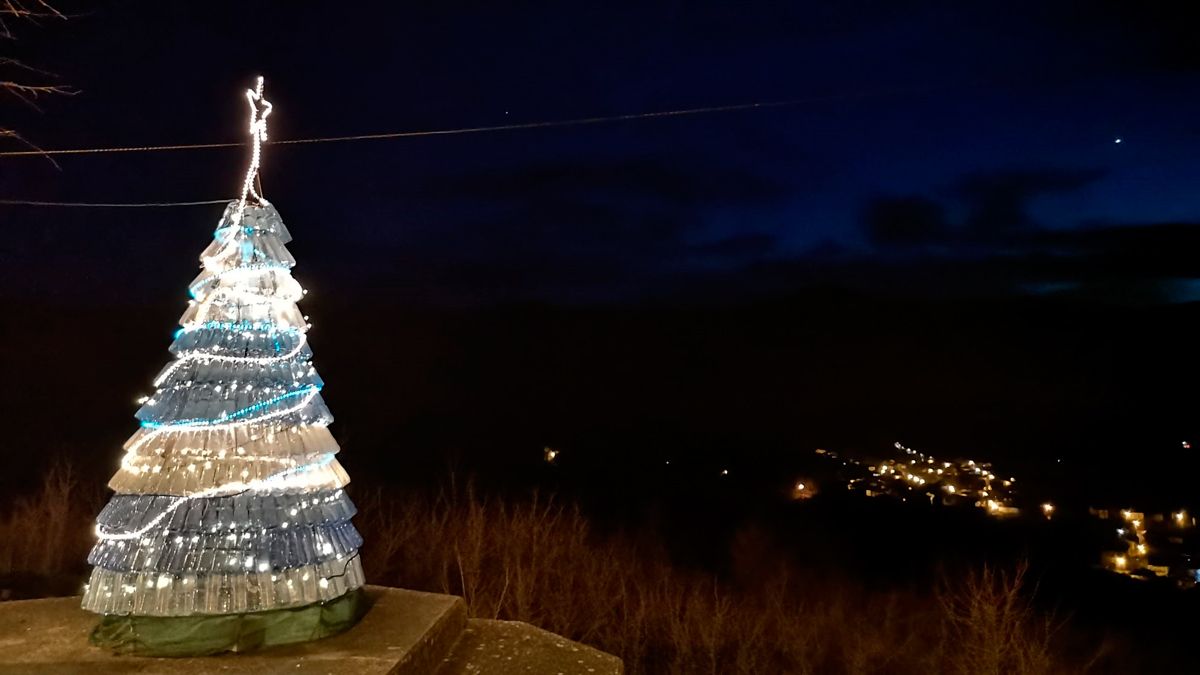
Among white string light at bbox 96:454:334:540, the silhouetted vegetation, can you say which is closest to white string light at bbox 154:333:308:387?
white string light at bbox 96:454:334:540

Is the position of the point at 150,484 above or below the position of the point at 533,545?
above

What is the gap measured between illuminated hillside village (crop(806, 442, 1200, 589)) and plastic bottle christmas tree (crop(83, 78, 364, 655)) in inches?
2039

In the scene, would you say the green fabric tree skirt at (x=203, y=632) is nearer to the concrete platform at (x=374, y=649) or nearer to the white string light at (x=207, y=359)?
the concrete platform at (x=374, y=649)

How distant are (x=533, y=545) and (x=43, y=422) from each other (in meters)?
22.7

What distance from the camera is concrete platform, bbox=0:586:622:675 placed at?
18.2ft

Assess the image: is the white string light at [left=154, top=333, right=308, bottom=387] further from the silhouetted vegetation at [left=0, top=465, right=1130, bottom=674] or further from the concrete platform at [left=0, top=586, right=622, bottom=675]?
the silhouetted vegetation at [left=0, top=465, right=1130, bottom=674]

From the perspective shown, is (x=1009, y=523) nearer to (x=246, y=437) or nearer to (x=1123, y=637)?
(x=1123, y=637)

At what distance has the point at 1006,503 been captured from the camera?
63438 millimetres

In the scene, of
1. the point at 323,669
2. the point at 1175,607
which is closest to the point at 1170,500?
the point at 1175,607

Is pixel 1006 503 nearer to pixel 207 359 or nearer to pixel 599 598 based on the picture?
pixel 599 598

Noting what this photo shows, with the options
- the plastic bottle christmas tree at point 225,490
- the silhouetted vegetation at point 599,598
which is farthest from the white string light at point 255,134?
the silhouetted vegetation at point 599,598

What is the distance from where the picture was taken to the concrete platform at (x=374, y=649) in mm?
5535

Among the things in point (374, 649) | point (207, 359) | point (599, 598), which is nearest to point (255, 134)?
point (207, 359)

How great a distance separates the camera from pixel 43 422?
1085 inches
